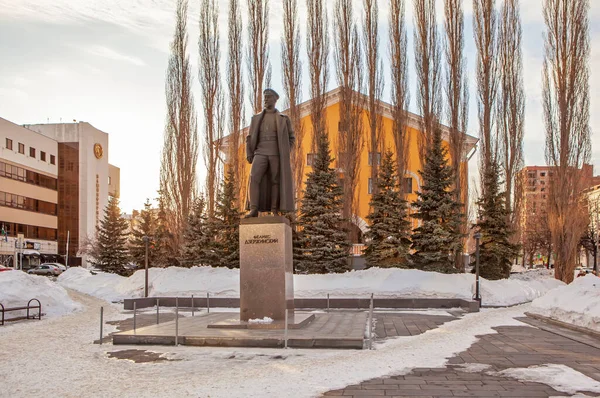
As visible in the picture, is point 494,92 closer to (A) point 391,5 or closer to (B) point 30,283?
(A) point 391,5

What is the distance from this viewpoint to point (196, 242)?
3055 centimetres

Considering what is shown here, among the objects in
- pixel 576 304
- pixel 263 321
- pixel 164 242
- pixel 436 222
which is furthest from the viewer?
pixel 164 242

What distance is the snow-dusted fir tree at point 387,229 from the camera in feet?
87.6

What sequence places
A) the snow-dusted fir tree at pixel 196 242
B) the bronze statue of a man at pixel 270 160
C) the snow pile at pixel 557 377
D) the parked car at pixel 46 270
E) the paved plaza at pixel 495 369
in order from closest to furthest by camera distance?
the paved plaza at pixel 495 369 → the snow pile at pixel 557 377 → the bronze statue of a man at pixel 270 160 → the snow-dusted fir tree at pixel 196 242 → the parked car at pixel 46 270

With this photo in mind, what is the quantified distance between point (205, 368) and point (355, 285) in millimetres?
15772

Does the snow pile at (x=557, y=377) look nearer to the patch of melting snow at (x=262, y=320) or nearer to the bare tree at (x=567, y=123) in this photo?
the patch of melting snow at (x=262, y=320)

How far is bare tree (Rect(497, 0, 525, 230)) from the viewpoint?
3350 cm

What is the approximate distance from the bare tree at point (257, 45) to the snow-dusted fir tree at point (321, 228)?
A: 27.4 ft

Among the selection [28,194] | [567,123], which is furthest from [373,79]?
[28,194]

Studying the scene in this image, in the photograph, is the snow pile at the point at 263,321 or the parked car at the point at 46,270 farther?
the parked car at the point at 46,270

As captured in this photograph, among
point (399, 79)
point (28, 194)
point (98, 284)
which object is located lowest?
point (98, 284)

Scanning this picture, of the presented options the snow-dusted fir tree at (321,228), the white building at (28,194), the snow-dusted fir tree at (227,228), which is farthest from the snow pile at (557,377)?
the white building at (28,194)

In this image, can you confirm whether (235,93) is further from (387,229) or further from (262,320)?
(262,320)

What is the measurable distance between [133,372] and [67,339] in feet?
16.1
